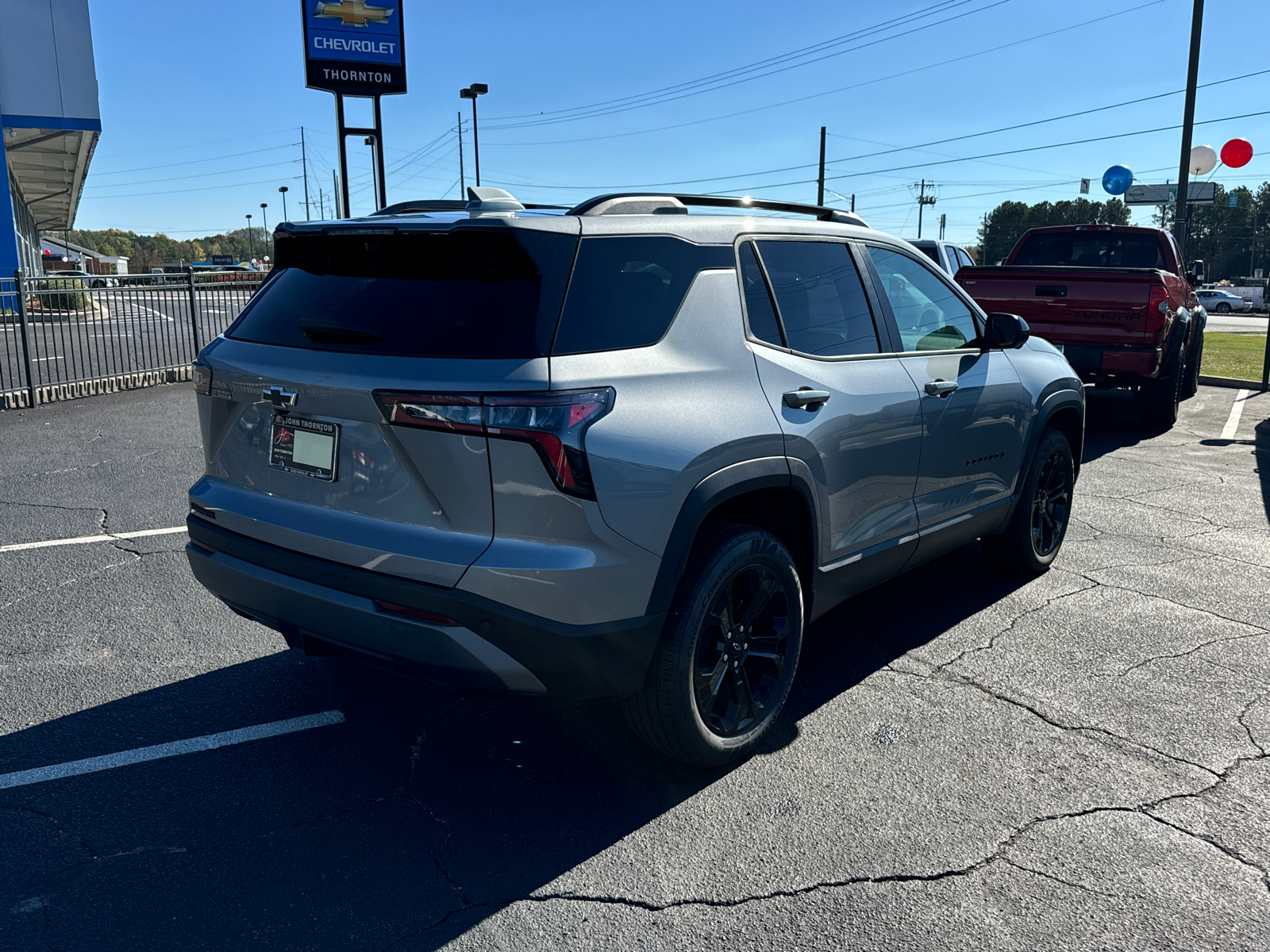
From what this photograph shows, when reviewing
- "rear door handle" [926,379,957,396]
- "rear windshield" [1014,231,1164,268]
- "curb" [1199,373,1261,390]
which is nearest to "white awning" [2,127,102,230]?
"rear windshield" [1014,231,1164,268]

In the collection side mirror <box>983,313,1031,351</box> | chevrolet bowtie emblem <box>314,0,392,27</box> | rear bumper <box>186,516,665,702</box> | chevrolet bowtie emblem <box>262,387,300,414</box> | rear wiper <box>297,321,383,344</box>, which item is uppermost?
chevrolet bowtie emblem <box>314,0,392,27</box>

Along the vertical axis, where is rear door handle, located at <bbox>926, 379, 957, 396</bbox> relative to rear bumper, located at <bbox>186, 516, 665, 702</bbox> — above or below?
above

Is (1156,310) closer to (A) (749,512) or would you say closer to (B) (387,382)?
(A) (749,512)

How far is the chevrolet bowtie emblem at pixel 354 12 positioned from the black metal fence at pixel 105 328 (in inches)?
270

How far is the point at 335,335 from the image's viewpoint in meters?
3.08

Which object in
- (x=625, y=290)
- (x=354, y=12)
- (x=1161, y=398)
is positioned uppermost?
(x=354, y=12)

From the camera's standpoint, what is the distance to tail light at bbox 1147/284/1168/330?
31.1 ft

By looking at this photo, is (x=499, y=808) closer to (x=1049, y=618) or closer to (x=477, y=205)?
(x=477, y=205)

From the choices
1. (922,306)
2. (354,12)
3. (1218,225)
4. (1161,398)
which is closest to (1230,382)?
(1161,398)

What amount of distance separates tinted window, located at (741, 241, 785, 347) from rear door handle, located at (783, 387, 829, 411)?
187mm

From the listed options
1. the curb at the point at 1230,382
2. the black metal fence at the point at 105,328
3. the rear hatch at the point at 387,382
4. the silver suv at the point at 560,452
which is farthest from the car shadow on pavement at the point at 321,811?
the curb at the point at 1230,382

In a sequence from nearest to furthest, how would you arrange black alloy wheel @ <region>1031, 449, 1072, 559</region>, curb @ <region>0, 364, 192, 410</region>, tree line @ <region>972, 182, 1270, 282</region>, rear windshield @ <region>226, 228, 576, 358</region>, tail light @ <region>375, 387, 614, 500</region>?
tail light @ <region>375, 387, 614, 500</region>, rear windshield @ <region>226, 228, 576, 358</region>, black alloy wheel @ <region>1031, 449, 1072, 559</region>, curb @ <region>0, 364, 192, 410</region>, tree line @ <region>972, 182, 1270, 282</region>

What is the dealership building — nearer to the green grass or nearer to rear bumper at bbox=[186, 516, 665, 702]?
rear bumper at bbox=[186, 516, 665, 702]

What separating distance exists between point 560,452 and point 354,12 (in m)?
19.1
